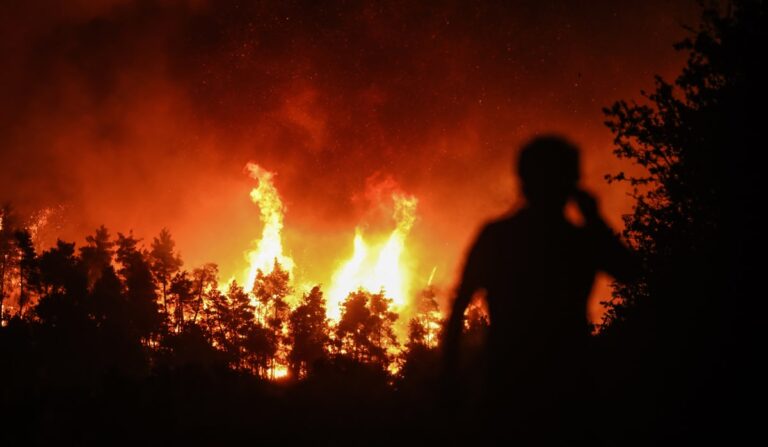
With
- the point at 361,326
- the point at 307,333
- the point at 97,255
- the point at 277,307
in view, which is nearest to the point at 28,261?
the point at 97,255

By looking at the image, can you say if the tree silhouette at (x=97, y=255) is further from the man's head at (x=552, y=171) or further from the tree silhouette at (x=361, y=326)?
the man's head at (x=552, y=171)

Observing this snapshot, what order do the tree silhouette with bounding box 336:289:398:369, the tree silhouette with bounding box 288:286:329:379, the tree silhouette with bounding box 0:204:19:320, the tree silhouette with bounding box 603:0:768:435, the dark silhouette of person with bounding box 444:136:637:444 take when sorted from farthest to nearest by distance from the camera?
the tree silhouette with bounding box 0:204:19:320 → the tree silhouette with bounding box 336:289:398:369 → the tree silhouette with bounding box 288:286:329:379 → the tree silhouette with bounding box 603:0:768:435 → the dark silhouette of person with bounding box 444:136:637:444

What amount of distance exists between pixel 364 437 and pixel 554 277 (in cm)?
1399

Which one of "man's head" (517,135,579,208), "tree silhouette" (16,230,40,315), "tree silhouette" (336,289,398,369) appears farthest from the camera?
"tree silhouette" (336,289,398,369)

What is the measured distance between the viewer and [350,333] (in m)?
59.2

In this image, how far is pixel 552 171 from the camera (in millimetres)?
3795

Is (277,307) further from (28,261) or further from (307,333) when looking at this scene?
(28,261)

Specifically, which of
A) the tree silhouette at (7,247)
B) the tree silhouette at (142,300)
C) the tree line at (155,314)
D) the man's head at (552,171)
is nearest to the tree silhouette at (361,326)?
the tree line at (155,314)

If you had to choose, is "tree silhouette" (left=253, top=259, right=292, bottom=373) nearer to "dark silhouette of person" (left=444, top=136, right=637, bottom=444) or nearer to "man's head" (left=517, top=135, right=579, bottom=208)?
"dark silhouette of person" (left=444, top=136, right=637, bottom=444)

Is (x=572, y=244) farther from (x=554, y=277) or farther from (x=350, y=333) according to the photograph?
(x=350, y=333)

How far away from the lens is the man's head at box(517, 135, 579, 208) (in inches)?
149

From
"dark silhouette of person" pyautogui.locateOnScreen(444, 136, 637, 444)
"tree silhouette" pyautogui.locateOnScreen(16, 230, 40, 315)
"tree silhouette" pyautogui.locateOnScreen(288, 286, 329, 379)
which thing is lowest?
"dark silhouette of person" pyautogui.locateOnScreen(444, 136, 637, 444)

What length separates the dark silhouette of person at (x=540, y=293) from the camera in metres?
3.47

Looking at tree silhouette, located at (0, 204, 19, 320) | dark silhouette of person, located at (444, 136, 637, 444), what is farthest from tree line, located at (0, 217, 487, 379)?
dark silhouette of person, located at (444, 136, 637, 444)
